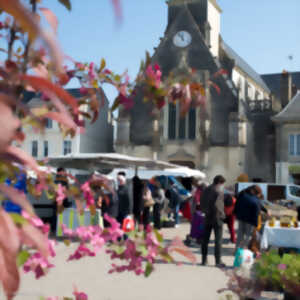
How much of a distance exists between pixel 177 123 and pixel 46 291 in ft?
95.0

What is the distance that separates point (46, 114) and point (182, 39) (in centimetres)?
3592

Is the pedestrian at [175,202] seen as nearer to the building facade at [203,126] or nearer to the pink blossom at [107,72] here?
the pink blossom at [107,72]

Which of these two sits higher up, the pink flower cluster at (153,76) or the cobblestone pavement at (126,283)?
the pink flower cluster at (153,76)

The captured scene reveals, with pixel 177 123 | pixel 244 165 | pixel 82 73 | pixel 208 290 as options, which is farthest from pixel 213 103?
pixel 82 73

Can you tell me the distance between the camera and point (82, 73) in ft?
7.97

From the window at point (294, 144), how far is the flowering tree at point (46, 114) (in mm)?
31928

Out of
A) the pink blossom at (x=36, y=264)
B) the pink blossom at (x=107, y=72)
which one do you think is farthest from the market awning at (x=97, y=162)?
the pink blossom at (x=36, y=264)

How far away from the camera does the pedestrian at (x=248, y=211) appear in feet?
32.6

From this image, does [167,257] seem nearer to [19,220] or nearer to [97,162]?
[19,220]

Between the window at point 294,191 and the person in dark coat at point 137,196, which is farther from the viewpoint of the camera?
the window at point 294,191

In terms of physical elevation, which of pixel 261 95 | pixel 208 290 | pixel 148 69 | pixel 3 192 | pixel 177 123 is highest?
pixel 261 95

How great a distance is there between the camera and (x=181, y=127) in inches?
1385

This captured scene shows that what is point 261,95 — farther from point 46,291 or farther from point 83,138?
point 46,291

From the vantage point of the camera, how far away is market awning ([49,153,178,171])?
8.51 meters
